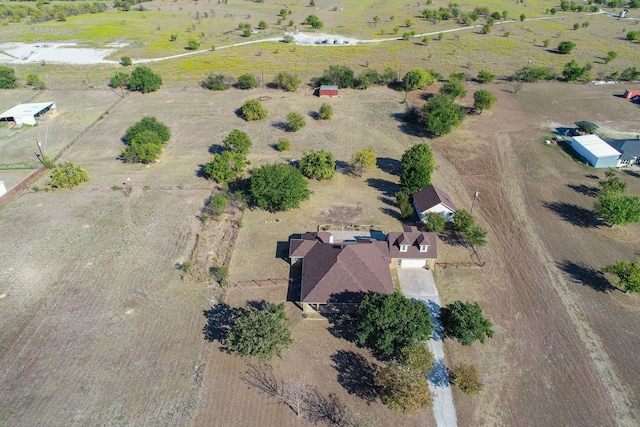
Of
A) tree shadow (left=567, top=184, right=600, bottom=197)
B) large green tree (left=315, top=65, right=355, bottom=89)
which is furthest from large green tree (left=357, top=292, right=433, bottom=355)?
large green tree (left=315, top=65, right=355, bottom=89)

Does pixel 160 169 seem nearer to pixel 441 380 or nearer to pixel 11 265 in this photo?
pixel 11 265

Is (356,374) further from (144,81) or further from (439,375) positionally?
(144,81)

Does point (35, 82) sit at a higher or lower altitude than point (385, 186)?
higher

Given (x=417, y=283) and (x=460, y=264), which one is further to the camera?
(x=460, y=264)

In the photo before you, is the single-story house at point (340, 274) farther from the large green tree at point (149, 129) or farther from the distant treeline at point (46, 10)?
the distant treeline at point (46, 10)

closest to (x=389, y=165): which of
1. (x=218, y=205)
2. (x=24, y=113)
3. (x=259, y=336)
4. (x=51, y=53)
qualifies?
(x=218, y=205)
